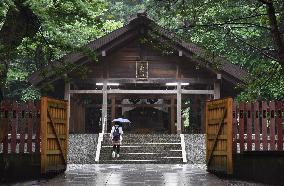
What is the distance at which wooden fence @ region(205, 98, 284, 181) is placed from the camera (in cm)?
1083

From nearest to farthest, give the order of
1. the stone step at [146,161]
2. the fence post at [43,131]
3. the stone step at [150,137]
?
the fence post at [43,131], the stone step at [146,161], the stone step at [150,137]

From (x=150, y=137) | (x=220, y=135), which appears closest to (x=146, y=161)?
(x=150, y=137)

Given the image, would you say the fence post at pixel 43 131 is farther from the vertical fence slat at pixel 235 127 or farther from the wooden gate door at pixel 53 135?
the vertical fence slat at pixel 235 127

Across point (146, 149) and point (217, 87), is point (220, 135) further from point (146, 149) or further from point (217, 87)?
point (217, 87)

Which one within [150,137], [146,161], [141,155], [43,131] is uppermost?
[43,131]

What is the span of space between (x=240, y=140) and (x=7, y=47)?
6.28 meters

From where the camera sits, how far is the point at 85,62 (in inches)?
928

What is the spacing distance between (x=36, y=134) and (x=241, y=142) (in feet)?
17.3

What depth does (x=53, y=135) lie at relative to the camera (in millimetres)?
11125

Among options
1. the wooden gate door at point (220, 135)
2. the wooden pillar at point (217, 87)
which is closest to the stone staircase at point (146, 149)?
the wooden gate door at point (220, 135)

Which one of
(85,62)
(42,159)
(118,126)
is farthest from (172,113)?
(42,159)

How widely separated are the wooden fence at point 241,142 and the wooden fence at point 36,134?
414cm

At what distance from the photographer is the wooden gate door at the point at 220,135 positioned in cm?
1078

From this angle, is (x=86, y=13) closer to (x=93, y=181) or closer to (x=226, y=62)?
(x=93, y=181)
